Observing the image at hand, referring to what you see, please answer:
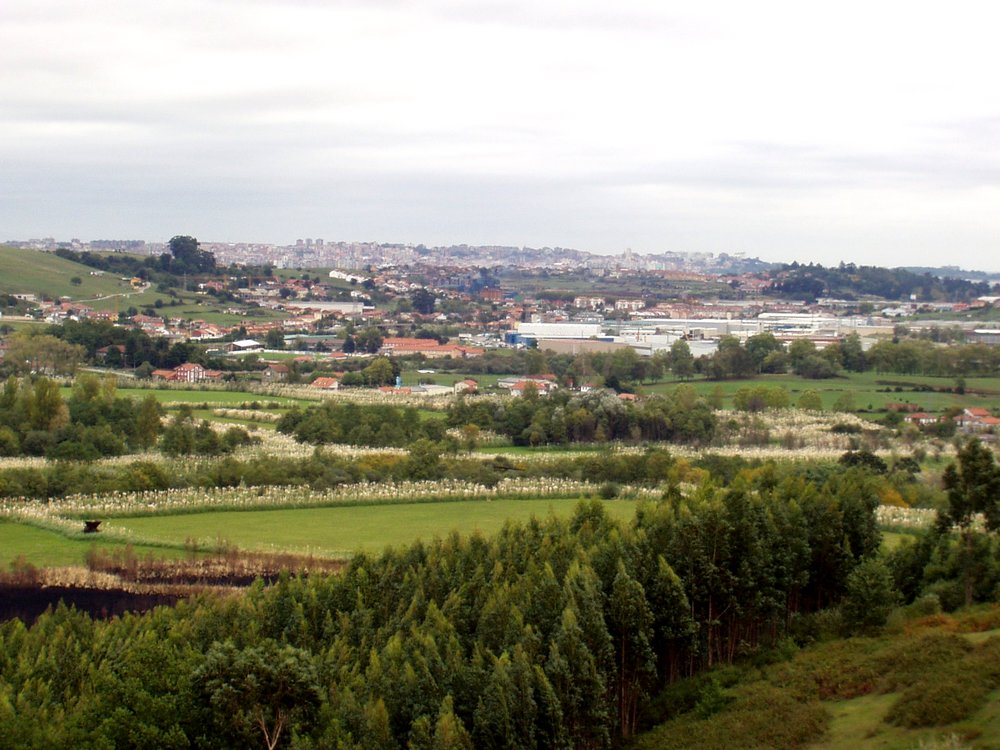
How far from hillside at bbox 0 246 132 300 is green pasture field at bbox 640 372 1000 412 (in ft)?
184

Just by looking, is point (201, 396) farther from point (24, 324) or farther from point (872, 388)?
point (872, 388)

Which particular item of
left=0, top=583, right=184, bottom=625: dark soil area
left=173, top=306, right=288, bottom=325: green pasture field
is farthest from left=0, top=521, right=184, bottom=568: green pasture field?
left=173, top=306, right=288, bottom=325: green pasture field

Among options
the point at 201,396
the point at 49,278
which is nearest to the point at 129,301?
the point at 49,278

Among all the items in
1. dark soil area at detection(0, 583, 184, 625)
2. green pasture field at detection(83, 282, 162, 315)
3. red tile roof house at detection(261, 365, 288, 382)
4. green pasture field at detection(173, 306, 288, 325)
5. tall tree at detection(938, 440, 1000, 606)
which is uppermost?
tall tree at detection(938, 440, 1000, 606)

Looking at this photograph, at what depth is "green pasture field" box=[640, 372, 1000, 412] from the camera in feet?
189

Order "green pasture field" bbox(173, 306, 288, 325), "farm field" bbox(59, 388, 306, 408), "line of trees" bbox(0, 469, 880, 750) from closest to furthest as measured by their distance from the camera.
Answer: "line of trees" bbox(0, 469, 880, 750) → "farm field" bbox(59, 388, 306, 408) → "green pasture field" bbox(173, 306, 288, 325)

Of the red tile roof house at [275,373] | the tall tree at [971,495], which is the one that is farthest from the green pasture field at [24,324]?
the tall tree at [971,495]

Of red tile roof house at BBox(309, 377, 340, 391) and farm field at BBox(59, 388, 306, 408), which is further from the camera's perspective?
red tile roof house at BBox(309, 377, 340, 391)

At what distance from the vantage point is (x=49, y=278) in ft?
350

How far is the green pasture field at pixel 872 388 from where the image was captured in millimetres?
57469

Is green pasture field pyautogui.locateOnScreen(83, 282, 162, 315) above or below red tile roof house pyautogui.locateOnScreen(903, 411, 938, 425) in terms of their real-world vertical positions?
above

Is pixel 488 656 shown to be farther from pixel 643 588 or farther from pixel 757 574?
pixel 757 574

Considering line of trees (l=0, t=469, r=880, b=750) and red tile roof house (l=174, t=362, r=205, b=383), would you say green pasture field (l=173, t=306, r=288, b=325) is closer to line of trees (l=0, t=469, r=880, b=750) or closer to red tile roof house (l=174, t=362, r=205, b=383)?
red tile roof house (l=174, t=362, r=205, b=383)

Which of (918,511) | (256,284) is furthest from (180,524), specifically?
(256,284)
